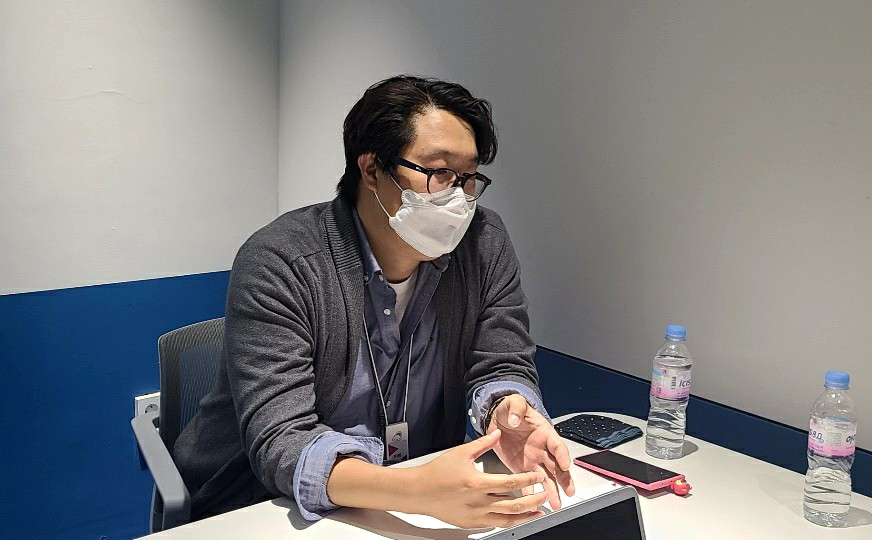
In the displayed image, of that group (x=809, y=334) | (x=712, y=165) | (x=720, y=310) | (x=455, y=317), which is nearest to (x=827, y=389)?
(x=809, y=334)

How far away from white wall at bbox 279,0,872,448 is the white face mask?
49 centimetres

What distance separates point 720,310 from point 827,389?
31cm

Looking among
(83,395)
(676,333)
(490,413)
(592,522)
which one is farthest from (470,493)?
(83,395)

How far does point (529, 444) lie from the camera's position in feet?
3.95

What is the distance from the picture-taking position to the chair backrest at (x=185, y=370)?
1.50 meters

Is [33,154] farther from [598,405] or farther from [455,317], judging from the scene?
[598,405]

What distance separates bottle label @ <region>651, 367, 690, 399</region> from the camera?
4.42ft

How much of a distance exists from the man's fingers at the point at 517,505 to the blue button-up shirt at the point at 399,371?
11.5 inches

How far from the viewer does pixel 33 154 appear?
2000mm

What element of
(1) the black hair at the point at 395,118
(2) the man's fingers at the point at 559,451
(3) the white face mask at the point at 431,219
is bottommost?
(2) the man's fingers at the point at 559,451

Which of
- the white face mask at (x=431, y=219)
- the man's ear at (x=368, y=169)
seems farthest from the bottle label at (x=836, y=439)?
the man's ear at (x=368, y=169)

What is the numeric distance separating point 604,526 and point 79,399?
5.85 ft

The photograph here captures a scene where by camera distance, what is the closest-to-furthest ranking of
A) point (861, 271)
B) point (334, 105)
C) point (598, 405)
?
point (861, 271) < point (598, 405) < point (334, 105)

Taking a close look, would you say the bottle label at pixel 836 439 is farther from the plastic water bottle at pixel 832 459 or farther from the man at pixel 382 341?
the man at pixel 382 341
